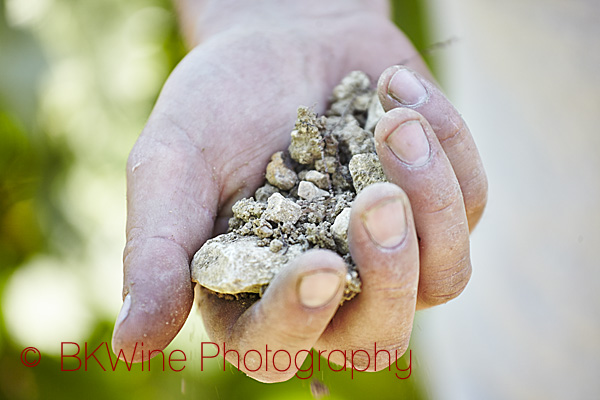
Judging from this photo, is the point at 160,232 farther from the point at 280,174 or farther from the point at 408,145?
the point at 408,145

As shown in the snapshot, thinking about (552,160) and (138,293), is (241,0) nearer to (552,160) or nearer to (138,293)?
(138,293)

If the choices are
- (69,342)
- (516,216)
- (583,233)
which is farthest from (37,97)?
(583,233)

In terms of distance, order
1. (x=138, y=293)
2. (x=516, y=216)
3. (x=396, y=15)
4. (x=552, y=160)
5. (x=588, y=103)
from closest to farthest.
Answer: (x=138, y=293) → (x=588, y=103) → (x=552, y=160) → (x=516, y=216) → (x=396, y=15)

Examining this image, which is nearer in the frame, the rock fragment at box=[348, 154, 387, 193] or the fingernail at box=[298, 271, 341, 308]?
the fingernail at box=[298, 271, 341, 308]

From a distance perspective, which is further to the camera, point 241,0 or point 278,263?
point 241,0

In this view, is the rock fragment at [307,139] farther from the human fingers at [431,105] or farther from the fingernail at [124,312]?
the fingernail at [124,312]

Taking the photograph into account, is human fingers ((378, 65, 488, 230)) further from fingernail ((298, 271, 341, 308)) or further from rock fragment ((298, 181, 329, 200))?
fingernail ((298, 271, 341, 308))

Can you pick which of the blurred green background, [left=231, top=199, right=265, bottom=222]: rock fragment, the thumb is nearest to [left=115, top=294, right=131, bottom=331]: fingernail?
the thumb
